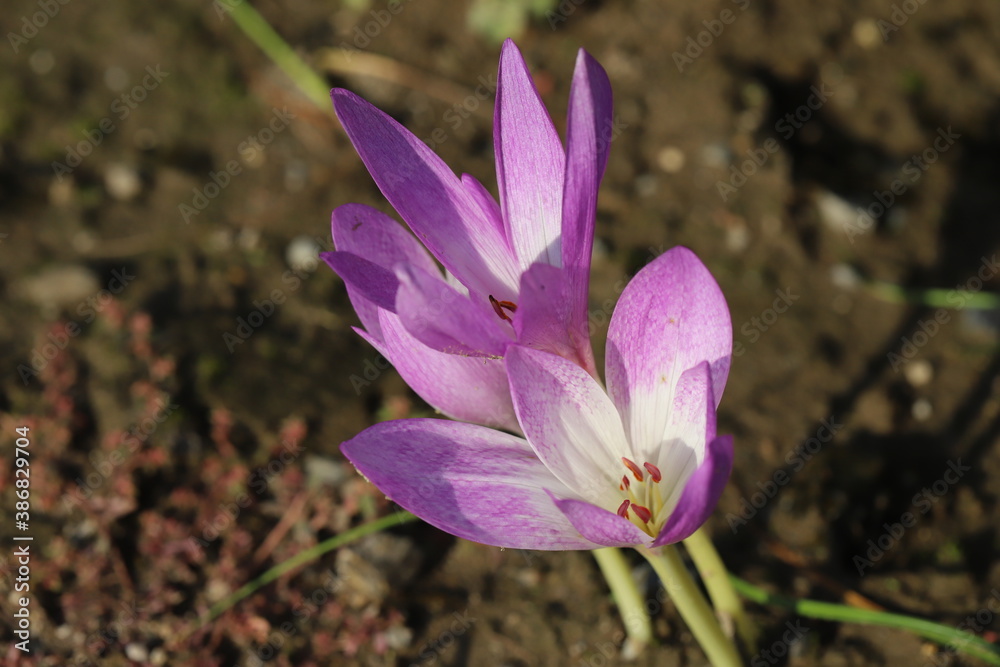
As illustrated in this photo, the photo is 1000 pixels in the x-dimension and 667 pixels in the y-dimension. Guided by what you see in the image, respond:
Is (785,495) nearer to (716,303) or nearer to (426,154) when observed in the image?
(716,303)

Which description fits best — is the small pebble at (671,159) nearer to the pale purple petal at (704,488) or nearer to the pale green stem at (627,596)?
the pale green stem at (627,596)

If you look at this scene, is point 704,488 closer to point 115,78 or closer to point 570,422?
point 570,422

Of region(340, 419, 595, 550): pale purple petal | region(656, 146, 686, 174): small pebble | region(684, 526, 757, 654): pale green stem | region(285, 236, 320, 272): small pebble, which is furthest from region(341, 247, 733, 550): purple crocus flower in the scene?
region(656, 146, 686, 174): small pebble

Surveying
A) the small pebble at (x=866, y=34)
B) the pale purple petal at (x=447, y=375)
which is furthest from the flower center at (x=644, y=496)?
the small pebble at (x=866, y=34)

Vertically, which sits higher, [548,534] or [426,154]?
[426,154]

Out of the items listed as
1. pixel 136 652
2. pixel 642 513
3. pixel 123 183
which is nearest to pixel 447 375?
pixel 642 513

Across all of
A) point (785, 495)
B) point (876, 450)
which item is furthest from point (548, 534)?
point (876, 450)
